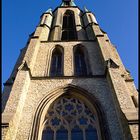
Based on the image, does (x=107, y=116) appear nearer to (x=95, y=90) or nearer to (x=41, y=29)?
(x=95, y=90)

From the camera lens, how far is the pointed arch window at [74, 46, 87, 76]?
15.7 metres

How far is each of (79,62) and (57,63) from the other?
4.82ft

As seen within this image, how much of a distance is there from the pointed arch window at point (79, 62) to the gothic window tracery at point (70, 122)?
11.0ft

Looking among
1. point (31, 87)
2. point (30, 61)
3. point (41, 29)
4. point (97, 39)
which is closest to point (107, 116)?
point (31, 87)

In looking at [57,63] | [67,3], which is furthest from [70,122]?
[67,3]

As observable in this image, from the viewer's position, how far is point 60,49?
58.9 feet

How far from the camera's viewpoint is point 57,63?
664 inches

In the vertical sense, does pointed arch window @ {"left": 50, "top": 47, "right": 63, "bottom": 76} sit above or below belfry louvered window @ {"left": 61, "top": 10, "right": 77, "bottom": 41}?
below

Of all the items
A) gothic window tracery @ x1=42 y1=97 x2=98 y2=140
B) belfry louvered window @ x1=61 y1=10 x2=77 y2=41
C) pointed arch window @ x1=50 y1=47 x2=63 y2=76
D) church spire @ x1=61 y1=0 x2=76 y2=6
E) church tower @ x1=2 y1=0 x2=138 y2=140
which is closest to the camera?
church tower @ x1=2 y1=0 x2=138 y2=140

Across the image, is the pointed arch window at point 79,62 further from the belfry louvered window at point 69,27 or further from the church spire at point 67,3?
the church spire at point 67,3

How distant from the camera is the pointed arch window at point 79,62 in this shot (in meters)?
15.7

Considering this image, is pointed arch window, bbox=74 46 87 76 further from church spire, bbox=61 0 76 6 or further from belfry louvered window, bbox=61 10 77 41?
church spire, bbox=61 0 76 6

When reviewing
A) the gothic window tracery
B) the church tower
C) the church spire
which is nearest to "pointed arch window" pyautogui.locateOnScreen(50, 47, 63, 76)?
the church tower

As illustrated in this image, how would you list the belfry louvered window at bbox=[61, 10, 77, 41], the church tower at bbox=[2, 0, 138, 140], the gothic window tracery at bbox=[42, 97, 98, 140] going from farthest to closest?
the belfry louvered window at bbox=[61, 10, 77, 41] → the gothic window tracery at bbox=[42, 97, 98, 140] → the church tower at bbox=[2, 0, 138, 140]
